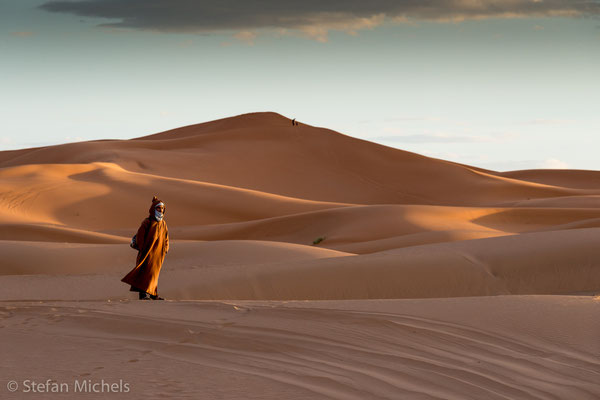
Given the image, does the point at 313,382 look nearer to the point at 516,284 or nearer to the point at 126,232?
the point at 516,284

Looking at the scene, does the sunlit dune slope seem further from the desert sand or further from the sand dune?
the sand dune

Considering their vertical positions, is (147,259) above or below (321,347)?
above

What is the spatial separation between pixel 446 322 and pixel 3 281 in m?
7.92

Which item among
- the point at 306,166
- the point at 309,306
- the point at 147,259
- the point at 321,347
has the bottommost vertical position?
the point at 321,347

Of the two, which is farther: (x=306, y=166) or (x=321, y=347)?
(x=306, y=166)

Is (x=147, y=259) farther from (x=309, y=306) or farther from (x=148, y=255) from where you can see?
(x=309, y=306)

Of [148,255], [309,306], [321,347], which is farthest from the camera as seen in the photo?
[148,255]

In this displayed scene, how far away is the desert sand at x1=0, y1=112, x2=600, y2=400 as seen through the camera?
554 centimetres

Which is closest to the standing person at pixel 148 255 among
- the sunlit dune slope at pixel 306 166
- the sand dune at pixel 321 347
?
the sand dune at pixel 321 347

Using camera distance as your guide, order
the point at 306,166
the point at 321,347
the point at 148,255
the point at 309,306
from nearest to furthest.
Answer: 1. the point at 321,347
2. the point at 309,306
3. the point at 148,255
4. the point at 306,166

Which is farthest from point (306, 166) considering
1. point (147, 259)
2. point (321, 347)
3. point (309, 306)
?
point (321, 347)

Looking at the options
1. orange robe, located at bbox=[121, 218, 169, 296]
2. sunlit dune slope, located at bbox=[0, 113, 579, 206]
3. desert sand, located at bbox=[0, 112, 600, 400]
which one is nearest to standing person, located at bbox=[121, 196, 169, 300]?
orange robe, located at bbox=[121, 218, 169, 296]

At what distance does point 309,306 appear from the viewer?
824 cm

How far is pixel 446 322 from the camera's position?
24.3ft
